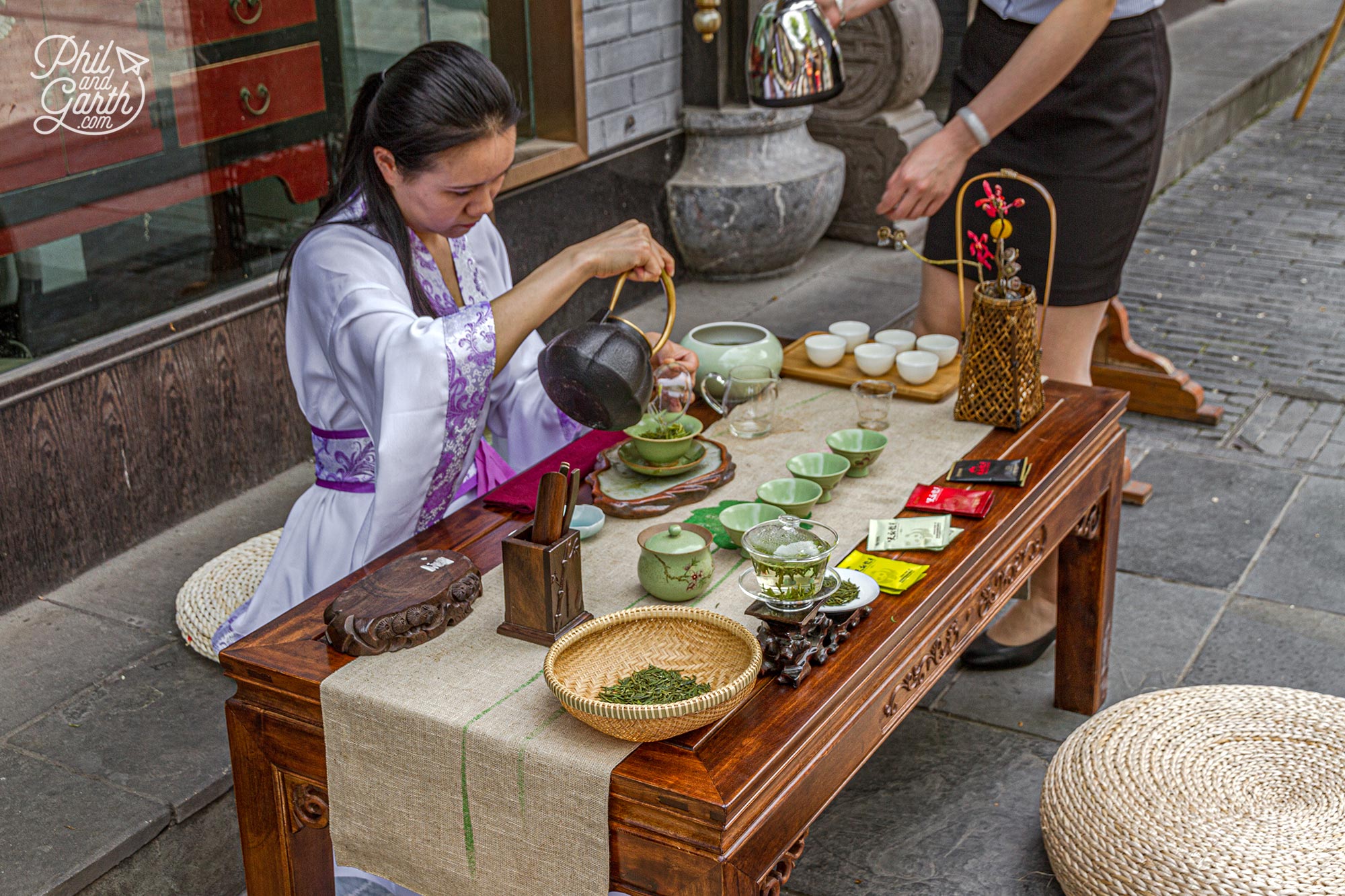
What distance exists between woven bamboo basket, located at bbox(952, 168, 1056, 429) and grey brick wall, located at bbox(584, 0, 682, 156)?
2626 mm

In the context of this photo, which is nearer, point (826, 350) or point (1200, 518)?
point (826, 350)

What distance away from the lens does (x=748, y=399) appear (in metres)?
2.78

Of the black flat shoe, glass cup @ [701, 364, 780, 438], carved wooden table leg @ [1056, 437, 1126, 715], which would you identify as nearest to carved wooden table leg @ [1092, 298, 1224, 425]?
the black flat shoe

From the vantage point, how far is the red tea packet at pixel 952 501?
7.80 ft

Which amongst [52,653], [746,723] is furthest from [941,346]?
[52,653]

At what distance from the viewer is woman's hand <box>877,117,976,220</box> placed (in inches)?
117

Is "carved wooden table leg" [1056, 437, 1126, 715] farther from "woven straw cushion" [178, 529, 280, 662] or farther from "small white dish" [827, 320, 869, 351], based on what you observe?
"woven straw cushion" [178, 529, 280, 662]

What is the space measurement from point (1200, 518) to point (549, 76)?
273 centimetres

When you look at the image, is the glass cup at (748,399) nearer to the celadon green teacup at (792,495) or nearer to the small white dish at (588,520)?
the celadon green teacup at (792,495)

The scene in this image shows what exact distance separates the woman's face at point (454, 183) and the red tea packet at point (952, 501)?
3.12 ft

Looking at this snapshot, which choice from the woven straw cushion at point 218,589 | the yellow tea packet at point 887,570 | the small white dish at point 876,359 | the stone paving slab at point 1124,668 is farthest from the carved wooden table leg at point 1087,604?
the woven straw cushion at point 218,589

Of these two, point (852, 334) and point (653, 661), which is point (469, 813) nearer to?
point (653, 661)

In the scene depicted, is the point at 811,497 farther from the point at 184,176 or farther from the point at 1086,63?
the point at 184,176

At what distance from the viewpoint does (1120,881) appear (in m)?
2.35
